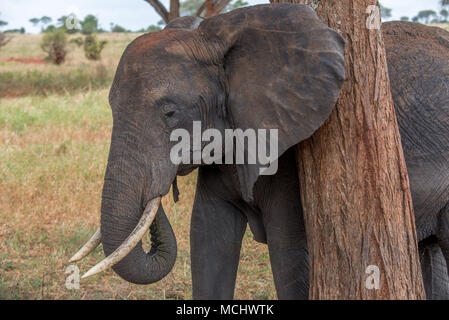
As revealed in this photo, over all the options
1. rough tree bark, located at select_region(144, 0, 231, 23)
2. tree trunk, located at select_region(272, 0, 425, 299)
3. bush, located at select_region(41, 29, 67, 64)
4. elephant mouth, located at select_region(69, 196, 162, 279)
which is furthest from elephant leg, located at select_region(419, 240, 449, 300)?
bush, located at select_region(41, 29, 67, 64)

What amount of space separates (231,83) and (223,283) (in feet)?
3.49

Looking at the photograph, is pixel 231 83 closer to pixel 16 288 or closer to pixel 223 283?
pixel 223 283

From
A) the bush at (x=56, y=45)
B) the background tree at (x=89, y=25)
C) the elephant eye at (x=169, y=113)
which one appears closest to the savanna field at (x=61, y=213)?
the elephant eye at (x=169, y=113)

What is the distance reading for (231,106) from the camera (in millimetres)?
2359

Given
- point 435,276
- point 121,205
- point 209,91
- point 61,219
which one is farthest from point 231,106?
point 61,219

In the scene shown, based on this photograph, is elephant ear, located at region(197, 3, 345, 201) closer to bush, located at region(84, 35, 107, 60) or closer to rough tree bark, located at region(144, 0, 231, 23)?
rough tree bark, located at region(144, 0, 231, 23)

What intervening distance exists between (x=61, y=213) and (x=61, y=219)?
11cm

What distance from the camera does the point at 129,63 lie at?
7.51ft

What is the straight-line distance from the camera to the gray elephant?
225 cm

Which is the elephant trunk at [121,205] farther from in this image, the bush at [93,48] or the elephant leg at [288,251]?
the bush at [93,48]

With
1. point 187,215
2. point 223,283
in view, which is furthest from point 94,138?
point 223,283

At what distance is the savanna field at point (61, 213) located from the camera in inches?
159

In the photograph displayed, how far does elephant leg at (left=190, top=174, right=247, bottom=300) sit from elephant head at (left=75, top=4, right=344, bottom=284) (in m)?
0.53
